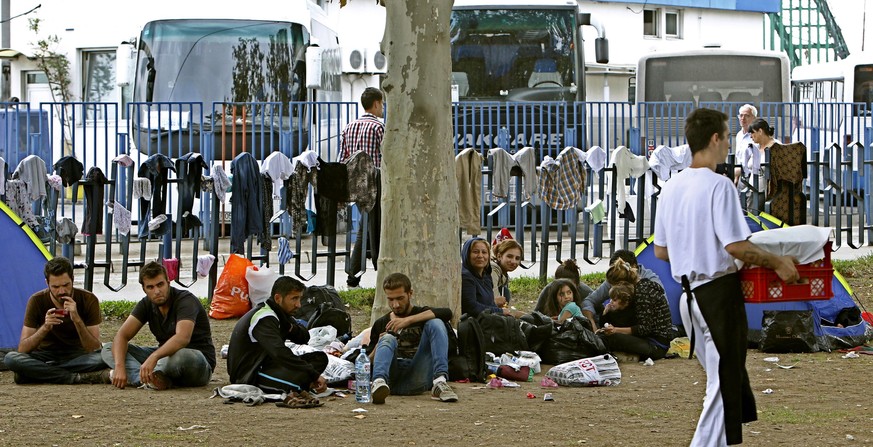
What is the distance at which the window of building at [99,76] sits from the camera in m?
20.9

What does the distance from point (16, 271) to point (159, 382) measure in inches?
90.1

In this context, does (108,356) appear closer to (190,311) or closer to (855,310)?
(190,311)

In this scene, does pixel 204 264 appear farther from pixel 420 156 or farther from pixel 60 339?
pixel 60 339

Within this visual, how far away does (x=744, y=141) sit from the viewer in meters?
14.9

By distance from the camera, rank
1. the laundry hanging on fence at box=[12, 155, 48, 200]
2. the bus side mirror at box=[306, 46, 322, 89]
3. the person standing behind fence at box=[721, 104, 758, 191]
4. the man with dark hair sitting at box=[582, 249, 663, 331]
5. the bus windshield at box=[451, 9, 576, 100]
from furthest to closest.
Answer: the bus windshield at box=[451, 9, 576, 100] < the bus side mirror at box=[306, 46, 322, 89] < the person standing behind fence at box=[721, 104, 758, 191] < the laundry hanging on fence at box=[12, 155, 48, 200] < the man with dark hair sitting at box=[582, 249, 663, 331]

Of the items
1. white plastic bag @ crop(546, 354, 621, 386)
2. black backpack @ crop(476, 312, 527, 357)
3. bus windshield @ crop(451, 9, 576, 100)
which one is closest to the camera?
white plastic bag @ crop(546, 354, 621, 386)

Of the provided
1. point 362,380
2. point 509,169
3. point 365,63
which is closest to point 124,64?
point 365,63

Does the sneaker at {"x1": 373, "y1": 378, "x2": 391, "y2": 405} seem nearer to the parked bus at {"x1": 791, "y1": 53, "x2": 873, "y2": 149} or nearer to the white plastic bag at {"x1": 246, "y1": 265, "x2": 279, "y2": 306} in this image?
the white plastic bag at {"x1": 246, "y1": 265, "x2": 279, "y2": 306}

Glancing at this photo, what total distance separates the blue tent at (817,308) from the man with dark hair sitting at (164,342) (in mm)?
3397

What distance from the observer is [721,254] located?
18.3ft

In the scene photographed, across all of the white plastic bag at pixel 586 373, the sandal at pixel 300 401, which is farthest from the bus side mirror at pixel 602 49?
the sandal at pixel 300 401

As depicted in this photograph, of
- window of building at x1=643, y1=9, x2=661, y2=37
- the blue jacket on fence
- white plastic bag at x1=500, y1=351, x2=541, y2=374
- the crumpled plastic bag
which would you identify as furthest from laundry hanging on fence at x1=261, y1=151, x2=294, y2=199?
window of building at x1=643, y1=9, x2=661, y2=37

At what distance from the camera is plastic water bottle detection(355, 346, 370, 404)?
317 inches

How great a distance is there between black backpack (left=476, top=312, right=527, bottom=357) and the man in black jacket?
60.2 inches
